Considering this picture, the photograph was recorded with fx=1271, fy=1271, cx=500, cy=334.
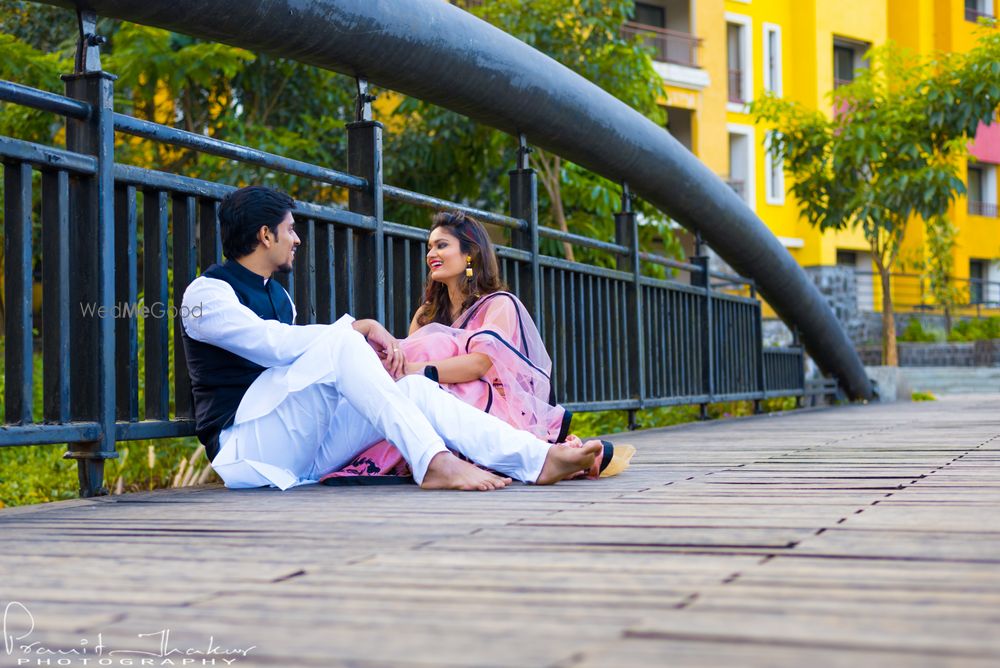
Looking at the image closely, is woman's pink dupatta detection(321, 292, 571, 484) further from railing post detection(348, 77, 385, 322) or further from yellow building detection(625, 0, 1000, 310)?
yellow building detection(625, 0, 1000, 310)

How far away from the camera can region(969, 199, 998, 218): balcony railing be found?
2839 centimetres

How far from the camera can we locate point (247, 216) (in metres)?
3.45

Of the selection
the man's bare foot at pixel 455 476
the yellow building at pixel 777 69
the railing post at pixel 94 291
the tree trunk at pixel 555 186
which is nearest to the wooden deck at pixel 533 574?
the man's bare foot at pixel 455 476

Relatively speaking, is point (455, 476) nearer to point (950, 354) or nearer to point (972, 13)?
point (950, 354)

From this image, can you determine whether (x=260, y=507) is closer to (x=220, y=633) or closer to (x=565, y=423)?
(x=565, y=423)

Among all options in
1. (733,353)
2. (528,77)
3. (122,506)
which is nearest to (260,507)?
(122,506)

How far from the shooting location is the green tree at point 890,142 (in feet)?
45.9

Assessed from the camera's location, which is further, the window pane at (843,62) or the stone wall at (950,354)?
the window pane at (843,62)

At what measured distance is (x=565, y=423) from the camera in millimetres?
3873

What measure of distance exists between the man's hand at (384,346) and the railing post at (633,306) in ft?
10.9

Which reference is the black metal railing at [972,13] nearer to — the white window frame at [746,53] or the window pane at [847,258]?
the window pane at [847,258]

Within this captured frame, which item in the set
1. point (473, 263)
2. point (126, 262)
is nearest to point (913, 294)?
point (473, 263)

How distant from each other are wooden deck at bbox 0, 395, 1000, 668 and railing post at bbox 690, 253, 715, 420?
465cm

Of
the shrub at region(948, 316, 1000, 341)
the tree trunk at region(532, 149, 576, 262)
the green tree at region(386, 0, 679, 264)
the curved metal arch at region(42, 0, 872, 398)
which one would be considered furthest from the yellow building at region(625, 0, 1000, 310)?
the curved metal arch at region(42, 0, 872, 398)
